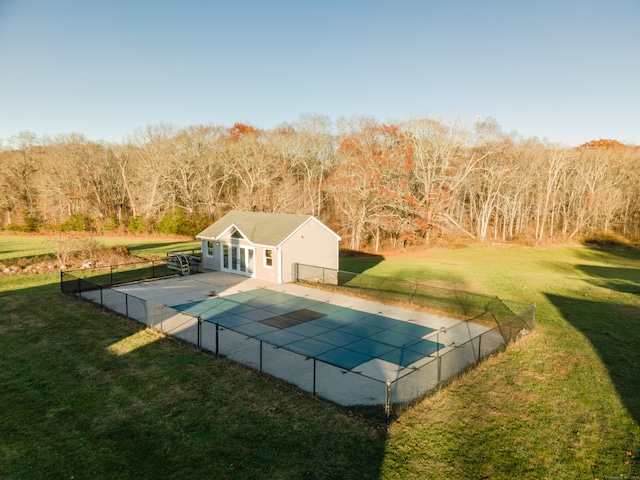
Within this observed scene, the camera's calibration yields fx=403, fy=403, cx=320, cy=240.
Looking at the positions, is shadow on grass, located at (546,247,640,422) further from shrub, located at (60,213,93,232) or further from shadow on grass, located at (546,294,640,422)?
shrub, located at (60,213,93,232)

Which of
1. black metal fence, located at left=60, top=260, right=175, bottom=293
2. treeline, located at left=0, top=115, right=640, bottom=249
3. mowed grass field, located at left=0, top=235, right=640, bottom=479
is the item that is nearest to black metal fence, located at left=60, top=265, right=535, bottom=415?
mowed grass field, located at left=0, top=235, right=640, bottom=479

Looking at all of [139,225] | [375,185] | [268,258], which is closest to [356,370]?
[268,258]

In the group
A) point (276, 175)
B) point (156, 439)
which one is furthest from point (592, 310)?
point (276, 175)

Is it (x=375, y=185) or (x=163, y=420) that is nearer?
(x=163, y=420)

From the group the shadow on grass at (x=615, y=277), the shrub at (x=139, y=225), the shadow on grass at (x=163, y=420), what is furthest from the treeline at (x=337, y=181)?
the shadow on grass at (x=163, y=420)

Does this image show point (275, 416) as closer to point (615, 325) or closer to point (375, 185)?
point (615, 325)

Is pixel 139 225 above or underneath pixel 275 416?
above

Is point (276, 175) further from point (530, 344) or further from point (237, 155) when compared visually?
point (530, 344)

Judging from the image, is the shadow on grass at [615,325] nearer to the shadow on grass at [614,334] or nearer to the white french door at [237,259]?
the shadow on grass at [614,334]
